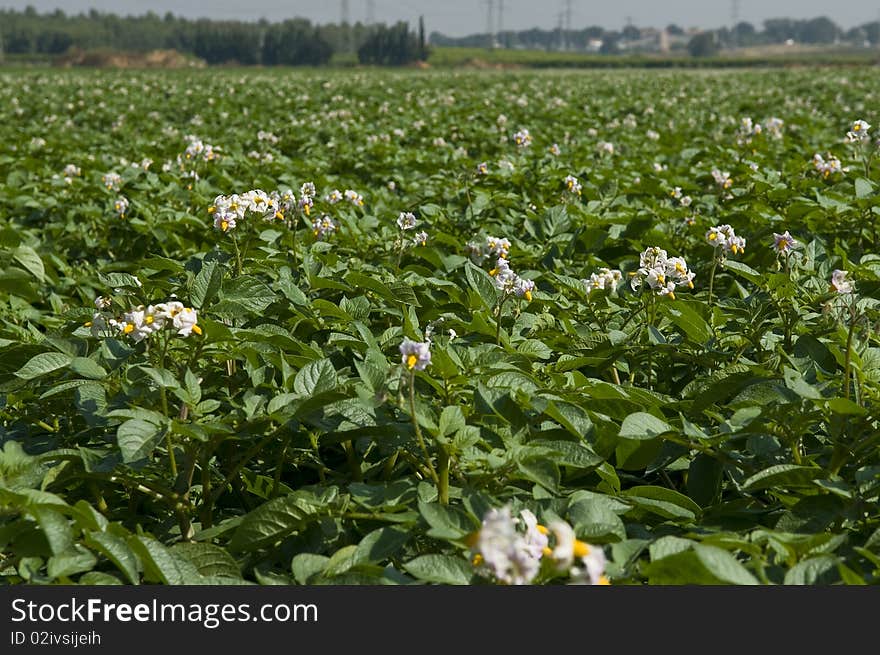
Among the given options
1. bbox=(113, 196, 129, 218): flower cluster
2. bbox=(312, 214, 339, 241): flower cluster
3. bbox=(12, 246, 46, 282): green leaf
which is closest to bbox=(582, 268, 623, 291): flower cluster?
bbox=(312, 214, 339, 241): flower cluster

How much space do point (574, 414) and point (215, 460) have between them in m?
1.01

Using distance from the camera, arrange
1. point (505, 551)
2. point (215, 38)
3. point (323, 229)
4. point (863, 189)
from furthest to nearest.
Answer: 1. point (215, 38)
2. point (863, 189)
3. point (323, 229)
4. point (505, 551)

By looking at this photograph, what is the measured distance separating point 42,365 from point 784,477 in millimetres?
1718

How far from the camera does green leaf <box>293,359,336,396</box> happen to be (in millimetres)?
1941

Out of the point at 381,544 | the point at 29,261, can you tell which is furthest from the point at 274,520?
the point at 29,261

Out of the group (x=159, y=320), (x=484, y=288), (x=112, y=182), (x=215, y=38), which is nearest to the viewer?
(x=159, y=320)

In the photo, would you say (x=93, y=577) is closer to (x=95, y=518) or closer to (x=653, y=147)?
(x=95, y=518)

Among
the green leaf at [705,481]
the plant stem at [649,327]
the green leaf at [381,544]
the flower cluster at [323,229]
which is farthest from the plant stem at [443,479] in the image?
the flower cluster at [323,229]

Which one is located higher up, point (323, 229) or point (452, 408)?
point (323, 229)

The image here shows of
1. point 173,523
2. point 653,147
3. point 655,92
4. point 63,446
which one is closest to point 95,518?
point 173,523

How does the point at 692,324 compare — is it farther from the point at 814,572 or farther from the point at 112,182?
the point at 112,182

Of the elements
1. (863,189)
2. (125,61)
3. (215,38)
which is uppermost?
(215,38)

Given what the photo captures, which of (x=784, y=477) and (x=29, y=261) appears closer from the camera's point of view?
(x=784, y=477)

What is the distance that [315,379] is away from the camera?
6.51 ft
